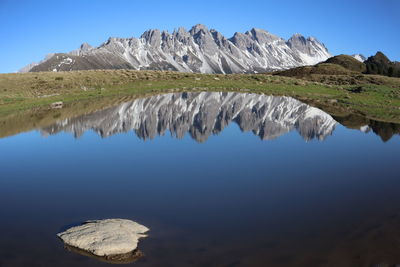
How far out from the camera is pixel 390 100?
4894cm

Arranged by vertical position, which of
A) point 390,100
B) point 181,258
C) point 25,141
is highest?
point 390,100

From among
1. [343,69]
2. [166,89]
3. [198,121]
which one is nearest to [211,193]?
[198,121]

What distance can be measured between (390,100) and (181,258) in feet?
159

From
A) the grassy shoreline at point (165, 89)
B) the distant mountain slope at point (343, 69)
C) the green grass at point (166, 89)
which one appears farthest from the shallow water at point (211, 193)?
the distant mountain slope at point (343, 69)

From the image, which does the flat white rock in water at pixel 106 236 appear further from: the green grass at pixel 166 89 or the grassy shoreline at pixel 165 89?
the grassy shoreline at pixel 165 89

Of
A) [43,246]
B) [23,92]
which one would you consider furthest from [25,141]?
[23,92]

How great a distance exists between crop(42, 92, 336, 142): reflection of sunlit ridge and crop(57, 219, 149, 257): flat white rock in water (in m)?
13.2

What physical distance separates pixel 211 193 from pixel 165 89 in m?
53.5

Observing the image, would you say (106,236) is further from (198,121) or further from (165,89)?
(165,89)

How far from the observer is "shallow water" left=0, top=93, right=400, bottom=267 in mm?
9156

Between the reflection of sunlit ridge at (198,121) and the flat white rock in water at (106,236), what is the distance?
1316cm

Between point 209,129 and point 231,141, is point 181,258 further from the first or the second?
point 209,129

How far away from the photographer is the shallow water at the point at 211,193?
30.0 feet

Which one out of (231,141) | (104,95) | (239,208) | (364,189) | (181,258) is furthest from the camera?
(104,95)
